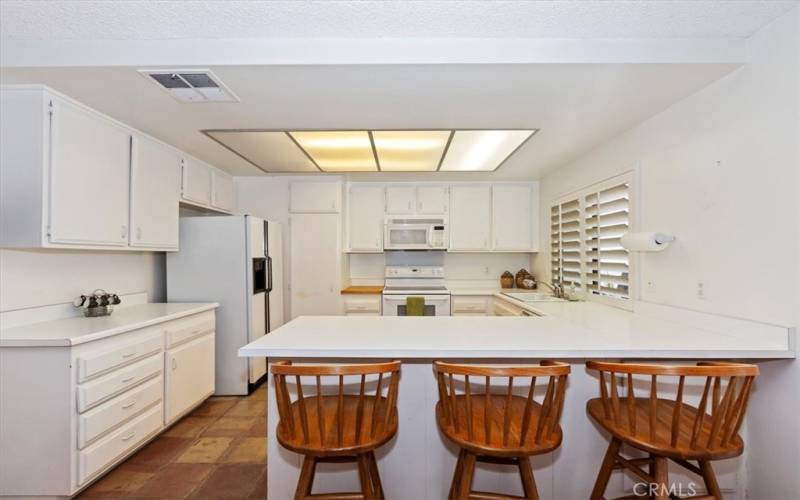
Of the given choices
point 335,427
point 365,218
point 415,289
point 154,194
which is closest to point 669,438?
point 335,427

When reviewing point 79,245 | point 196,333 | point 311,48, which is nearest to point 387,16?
point 311,48

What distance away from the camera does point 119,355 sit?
2.04 metres

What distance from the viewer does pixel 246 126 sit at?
7.89ft

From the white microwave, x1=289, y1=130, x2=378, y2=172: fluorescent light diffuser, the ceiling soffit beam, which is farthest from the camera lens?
the white microwave

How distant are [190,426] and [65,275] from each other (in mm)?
1346

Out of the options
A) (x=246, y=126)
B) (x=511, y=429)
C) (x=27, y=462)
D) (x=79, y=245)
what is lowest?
(x=27, y=462)

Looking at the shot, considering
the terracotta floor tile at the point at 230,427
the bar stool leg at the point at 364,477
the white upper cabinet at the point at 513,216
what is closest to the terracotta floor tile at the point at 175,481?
the terracotta floor tile at the point at 230,427

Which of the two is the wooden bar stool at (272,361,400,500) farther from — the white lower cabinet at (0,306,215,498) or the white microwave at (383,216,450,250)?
the white microwave at (383,216,450,250)

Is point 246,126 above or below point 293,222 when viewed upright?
above

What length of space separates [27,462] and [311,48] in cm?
246

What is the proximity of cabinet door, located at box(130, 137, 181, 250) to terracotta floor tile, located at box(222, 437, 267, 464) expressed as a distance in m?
1.59

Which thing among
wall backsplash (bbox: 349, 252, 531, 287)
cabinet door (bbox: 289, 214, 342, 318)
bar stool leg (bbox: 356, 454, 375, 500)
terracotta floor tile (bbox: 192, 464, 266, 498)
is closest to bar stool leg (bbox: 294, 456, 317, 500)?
bar stool leg (bbox: 356, 454, 375, 500)

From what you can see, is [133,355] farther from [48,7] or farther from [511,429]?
[511,429]

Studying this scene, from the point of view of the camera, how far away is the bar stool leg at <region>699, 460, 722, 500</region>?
4.22 feet
